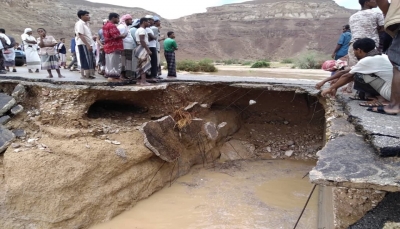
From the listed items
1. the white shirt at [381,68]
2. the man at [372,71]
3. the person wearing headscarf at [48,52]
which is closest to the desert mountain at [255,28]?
the person wearing headscarf at [48,52]

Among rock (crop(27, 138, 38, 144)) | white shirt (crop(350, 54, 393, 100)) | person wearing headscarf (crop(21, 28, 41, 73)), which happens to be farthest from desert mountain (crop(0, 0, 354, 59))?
white shirt (crop(350, 54, 393, 100))

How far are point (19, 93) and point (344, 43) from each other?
6335 mm

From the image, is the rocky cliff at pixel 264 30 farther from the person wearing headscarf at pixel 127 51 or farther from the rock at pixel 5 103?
the rock at pixel 5 103

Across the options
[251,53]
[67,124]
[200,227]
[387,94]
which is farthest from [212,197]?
[251,53]

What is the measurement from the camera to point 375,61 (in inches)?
155

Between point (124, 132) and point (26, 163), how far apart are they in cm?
157

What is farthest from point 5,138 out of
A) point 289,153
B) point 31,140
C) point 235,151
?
point 289,153

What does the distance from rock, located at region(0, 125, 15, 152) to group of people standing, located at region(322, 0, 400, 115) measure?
4687 millimetres

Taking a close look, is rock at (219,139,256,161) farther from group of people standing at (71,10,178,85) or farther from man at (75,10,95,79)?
man at (75,10,95,79)

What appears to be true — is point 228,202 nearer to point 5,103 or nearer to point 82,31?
point 5,103

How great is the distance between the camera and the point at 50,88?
5336mm

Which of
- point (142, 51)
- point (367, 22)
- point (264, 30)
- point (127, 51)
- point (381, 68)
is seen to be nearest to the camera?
point (381, 68)

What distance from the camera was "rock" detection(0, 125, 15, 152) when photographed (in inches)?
173

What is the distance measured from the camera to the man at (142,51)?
5672 mm
